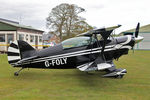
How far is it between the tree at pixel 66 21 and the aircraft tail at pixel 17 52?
2249 cm

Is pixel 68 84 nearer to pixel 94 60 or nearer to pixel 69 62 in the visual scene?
pixel 69 62

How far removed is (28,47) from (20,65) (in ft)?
2.76

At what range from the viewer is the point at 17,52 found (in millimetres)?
6531

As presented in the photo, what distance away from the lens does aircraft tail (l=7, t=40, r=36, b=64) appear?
649 centimetres

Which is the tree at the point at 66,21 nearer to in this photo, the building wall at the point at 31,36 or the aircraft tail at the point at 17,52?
the building wall at the point at 31,36

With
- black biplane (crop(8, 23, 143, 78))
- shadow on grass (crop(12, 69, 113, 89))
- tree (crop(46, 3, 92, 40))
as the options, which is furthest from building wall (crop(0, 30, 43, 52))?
black biplane (crop(8, 23, 143, 78))

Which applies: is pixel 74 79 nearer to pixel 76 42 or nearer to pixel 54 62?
pixel 54 62

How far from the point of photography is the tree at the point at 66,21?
96.1 feet

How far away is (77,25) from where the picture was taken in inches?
1160

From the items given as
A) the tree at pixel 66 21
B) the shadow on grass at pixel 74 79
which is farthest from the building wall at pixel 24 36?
the shadow on grass at pixel 74 79

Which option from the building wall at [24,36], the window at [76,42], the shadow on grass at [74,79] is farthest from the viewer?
the building wall at [24,36]

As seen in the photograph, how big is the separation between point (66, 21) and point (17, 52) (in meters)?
23.8

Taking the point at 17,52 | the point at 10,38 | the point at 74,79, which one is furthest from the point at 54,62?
the point at 10,38

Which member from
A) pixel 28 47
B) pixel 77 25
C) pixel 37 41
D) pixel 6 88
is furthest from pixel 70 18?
pixel 6 88
